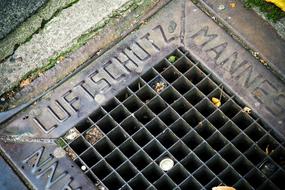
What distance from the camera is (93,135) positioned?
9.02 ft

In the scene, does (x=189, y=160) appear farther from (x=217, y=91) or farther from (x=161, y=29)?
(x=161, y=29)

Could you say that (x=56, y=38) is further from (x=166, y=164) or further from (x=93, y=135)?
(x=166, y=164)

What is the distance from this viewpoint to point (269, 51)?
9.49 ft

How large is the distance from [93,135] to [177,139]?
0.46 metres

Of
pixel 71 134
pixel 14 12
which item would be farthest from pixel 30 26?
pixel 71 134

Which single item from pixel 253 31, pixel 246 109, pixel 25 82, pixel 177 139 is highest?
pixel 25 82

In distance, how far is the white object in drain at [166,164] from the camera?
262 centimetres

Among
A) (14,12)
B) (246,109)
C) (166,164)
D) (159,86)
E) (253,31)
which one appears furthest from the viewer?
(14,12)

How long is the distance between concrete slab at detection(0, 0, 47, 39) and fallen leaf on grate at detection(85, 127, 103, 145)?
0.91 meters

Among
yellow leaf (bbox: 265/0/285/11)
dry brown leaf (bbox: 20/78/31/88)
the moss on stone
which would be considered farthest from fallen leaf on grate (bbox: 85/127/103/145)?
yellow leaf (bbox: 265/0/285/11)

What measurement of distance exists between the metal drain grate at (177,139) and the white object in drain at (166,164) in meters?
0.02

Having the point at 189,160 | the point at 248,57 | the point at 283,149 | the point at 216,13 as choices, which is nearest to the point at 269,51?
the point at 248,57

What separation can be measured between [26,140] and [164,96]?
81cm

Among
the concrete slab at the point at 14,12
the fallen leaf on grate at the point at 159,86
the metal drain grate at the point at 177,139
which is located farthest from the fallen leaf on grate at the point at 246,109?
the concrete slab at the point at 14,12
